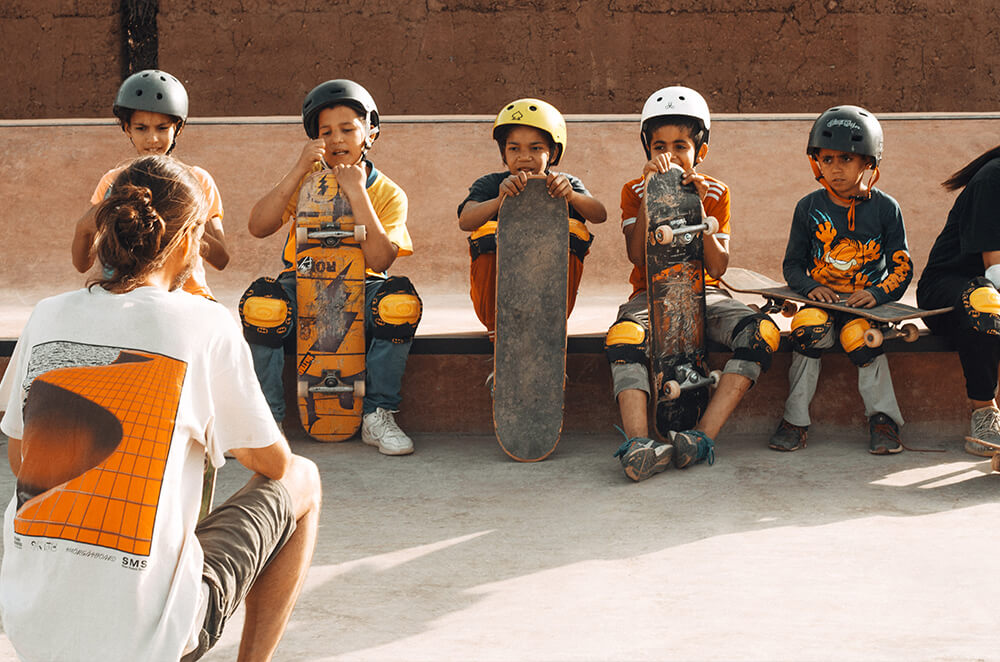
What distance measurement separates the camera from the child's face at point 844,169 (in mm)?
3656

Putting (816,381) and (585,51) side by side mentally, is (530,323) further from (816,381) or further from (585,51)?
(585,51)

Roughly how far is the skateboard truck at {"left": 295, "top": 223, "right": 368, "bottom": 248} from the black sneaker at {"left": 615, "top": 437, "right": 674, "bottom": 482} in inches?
49.3

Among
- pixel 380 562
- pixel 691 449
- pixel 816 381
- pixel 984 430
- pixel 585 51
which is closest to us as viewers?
pixel 380 562

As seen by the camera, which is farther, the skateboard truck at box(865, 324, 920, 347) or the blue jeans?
the blue jeans

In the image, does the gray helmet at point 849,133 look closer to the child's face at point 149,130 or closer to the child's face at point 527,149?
the child's face at point 527,149

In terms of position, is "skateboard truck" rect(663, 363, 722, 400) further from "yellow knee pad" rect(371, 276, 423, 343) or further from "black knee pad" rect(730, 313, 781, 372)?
"yellow knee pad" rect(371, 276, 423, 343)

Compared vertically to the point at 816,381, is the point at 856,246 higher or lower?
higher

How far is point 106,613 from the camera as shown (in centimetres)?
138

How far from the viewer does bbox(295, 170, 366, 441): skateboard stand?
12.1 feet

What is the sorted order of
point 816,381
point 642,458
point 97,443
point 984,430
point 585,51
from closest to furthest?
1. point 97,443
2. point 642,458
3. point 984,430
4. point 816,381
5. point 585,51

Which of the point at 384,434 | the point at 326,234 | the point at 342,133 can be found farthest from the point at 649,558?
the point at 342,133

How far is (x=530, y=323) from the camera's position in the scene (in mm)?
3590

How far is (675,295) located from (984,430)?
1.17 meters

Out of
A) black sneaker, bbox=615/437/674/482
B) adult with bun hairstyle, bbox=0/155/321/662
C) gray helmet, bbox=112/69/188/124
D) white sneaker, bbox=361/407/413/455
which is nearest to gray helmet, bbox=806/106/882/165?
black sneaker, bbox=615/437/674/482
